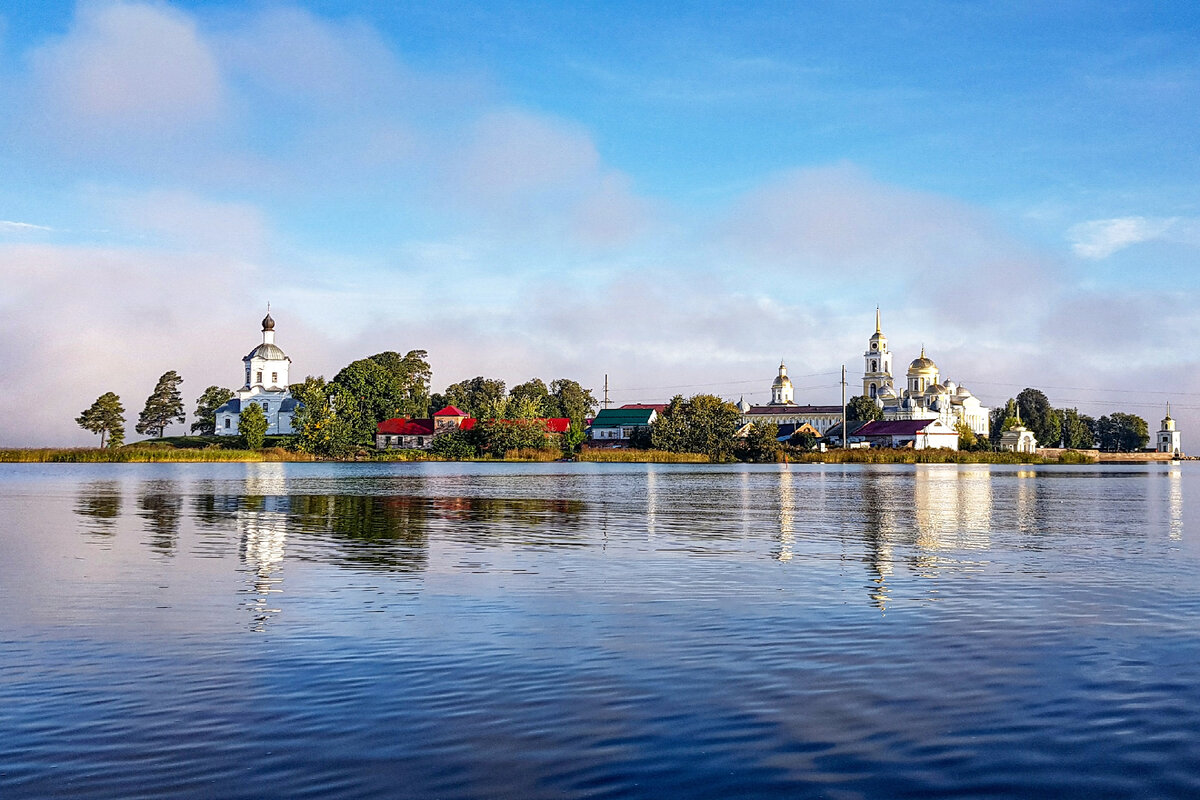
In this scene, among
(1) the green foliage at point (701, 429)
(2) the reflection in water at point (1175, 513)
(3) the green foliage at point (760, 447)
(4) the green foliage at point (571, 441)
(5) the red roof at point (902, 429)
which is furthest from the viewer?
(5) the red roof at point (902, 429)

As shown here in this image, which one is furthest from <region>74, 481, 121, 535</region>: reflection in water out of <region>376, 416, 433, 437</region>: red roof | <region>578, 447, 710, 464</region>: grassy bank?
<region>376, 416, 433, 437</region>: red roof

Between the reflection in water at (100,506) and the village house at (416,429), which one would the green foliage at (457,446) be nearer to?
the village house at (416,429)

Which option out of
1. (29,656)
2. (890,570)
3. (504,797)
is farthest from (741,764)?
(890,570)

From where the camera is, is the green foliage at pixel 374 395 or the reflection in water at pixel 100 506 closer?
the reflection in water at pixel 100 506

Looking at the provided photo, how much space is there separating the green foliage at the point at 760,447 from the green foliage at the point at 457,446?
3779 centimetres

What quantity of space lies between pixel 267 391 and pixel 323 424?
150 feet

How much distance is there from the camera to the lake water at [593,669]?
8.08m

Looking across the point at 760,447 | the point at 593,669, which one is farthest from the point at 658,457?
the point at 593,669

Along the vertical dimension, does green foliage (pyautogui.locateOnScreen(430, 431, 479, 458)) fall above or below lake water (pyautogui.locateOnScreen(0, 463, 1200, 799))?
above

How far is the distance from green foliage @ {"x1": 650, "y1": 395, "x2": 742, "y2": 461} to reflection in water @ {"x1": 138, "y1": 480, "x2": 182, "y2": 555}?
85783 mm

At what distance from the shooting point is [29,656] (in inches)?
473

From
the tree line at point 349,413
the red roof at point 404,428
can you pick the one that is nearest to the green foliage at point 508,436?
the tree line at point 349,413

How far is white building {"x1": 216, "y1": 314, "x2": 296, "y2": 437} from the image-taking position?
180 meters

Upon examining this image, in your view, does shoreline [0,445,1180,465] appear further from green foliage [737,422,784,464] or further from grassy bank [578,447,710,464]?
green foliage [737,422,784,464]
